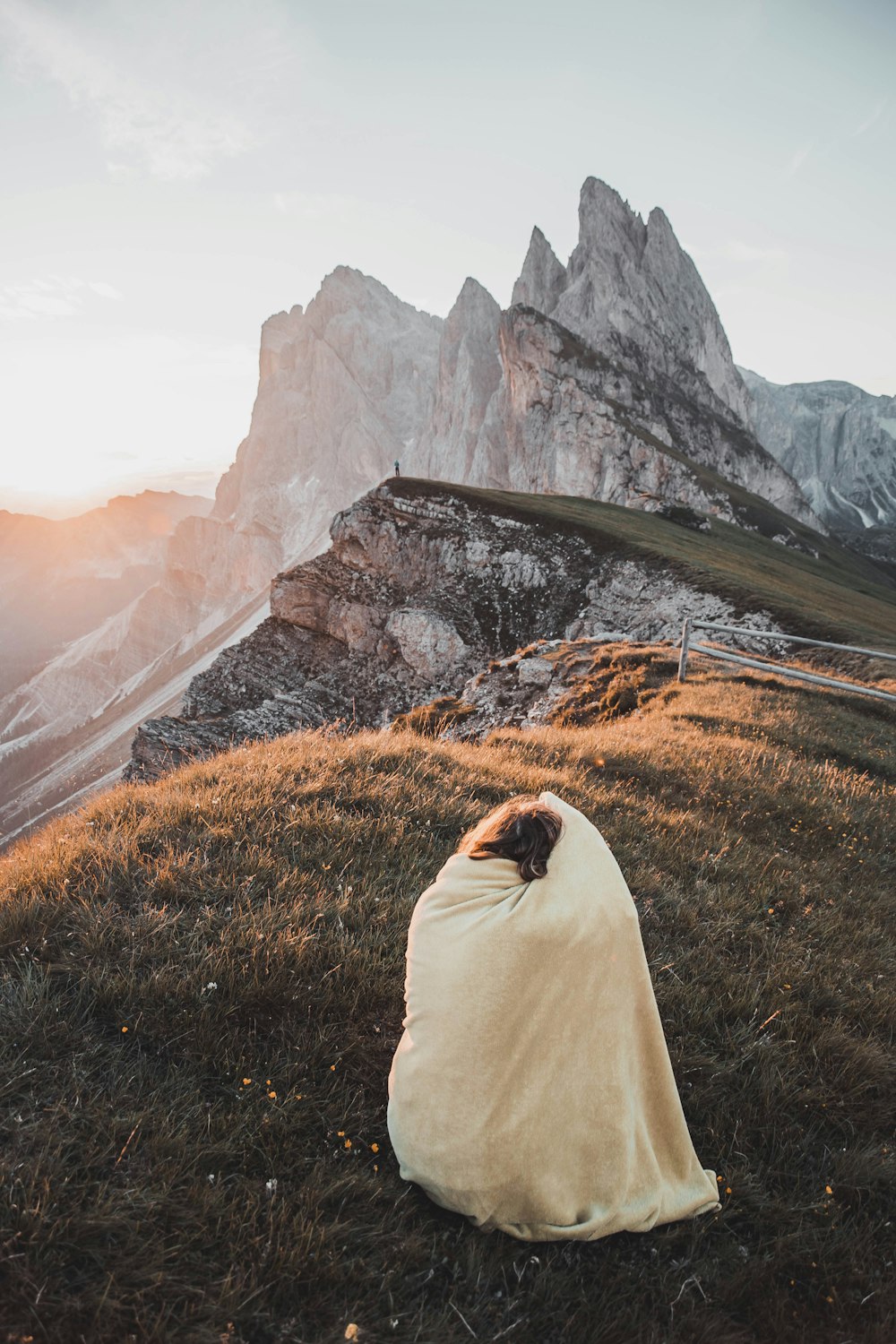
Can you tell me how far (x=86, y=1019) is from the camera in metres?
2.97

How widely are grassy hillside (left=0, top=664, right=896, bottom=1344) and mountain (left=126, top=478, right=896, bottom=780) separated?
21736 millimetres

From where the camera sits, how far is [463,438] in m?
132

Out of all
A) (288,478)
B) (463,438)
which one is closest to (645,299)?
(463,438)

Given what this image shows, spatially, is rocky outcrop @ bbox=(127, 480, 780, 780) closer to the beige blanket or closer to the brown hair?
the brown hair

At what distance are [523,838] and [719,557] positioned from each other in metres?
39.7

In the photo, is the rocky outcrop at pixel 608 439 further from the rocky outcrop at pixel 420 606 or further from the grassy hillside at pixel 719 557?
the rocky outcrop at pixel 420 606

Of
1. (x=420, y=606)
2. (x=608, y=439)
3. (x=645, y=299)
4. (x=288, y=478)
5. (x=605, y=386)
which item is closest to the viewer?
(x=420, y=606)

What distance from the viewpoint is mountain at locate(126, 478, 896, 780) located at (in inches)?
1128

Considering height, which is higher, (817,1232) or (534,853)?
(534,853)

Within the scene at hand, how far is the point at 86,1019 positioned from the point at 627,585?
100.0 feet

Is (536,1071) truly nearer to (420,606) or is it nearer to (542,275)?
(420,606)

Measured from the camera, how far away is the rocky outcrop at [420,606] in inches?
1157

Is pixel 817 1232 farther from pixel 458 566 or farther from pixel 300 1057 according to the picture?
pixel 458 566

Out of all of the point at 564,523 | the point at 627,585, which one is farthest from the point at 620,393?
the point at 627,585
